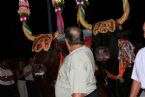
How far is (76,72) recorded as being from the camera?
4.64 metres

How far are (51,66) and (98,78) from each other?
0.91m

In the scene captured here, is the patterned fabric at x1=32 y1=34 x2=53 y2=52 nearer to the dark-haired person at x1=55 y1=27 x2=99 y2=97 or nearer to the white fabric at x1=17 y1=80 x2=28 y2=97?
the dark-haired person at x1=55 y1=27 x2=99 y2=97

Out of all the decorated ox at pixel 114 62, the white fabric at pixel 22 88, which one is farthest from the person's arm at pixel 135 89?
the white fabric at pixel 22 88

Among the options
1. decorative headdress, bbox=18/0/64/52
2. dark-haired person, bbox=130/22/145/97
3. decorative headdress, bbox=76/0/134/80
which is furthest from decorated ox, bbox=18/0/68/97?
dark-haired person, bbox=130/22/145/97

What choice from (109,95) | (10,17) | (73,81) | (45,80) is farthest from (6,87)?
(10,17)

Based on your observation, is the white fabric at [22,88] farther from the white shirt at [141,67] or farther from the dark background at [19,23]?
the white shirt at [141,67]

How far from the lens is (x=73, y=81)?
466cm

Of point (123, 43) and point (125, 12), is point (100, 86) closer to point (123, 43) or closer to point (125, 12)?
point (123, 43)

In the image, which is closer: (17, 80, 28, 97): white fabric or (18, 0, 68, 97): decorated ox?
(18, 0, 68, 97): decorated ox

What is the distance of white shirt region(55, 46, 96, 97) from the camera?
4.64 m

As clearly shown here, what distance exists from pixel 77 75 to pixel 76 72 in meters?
0.03

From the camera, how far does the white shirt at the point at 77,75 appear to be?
4.64 m

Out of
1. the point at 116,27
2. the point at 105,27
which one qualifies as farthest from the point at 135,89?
the point at 105,27

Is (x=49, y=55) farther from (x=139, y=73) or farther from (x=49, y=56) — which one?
(x=139, y=73)
